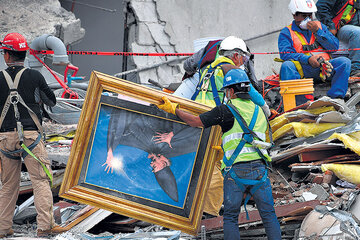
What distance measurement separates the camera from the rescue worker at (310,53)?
7793mm

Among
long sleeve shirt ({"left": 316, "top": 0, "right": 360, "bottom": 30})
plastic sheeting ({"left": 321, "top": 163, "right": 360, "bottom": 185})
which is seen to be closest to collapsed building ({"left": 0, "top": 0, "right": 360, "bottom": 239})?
plastic sheeting ({"left": 321, "top": 163, "right": 360, "bottom": 185})

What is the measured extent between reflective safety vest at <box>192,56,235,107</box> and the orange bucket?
6.38 feet

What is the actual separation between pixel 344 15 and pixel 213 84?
3.78 metres

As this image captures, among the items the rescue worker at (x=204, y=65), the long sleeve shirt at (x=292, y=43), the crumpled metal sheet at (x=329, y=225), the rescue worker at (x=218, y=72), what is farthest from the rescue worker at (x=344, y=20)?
the crumpled metal sheet at (x=329, y=225)

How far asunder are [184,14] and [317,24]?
147 inches

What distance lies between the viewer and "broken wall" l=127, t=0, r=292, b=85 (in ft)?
35.4

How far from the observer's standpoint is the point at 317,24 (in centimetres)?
806

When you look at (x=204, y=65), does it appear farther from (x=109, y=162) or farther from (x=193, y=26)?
(x=193, y=26)

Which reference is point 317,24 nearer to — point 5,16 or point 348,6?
point 348,6

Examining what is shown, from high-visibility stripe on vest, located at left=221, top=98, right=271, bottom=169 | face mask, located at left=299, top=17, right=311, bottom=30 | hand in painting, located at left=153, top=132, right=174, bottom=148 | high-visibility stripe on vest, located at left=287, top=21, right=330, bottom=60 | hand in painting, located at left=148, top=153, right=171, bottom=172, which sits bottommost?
hand in painting, located at left=148, top=153, right=171, bottom=172

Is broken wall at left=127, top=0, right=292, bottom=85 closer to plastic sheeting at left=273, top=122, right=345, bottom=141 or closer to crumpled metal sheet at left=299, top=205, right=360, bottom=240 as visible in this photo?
plastic sheeting at left=273, top=122, right=345, bottom=141

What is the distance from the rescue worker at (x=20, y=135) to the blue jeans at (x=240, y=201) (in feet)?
5.84

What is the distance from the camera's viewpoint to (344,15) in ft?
29.4

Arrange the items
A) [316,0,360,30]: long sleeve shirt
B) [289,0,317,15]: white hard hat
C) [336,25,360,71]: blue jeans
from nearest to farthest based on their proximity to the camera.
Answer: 1. [289,0,317,15]: white hard hat
2. [336,25,360,71]: blue jeans
3. [316,0,360,30]: long sleeve shirt
